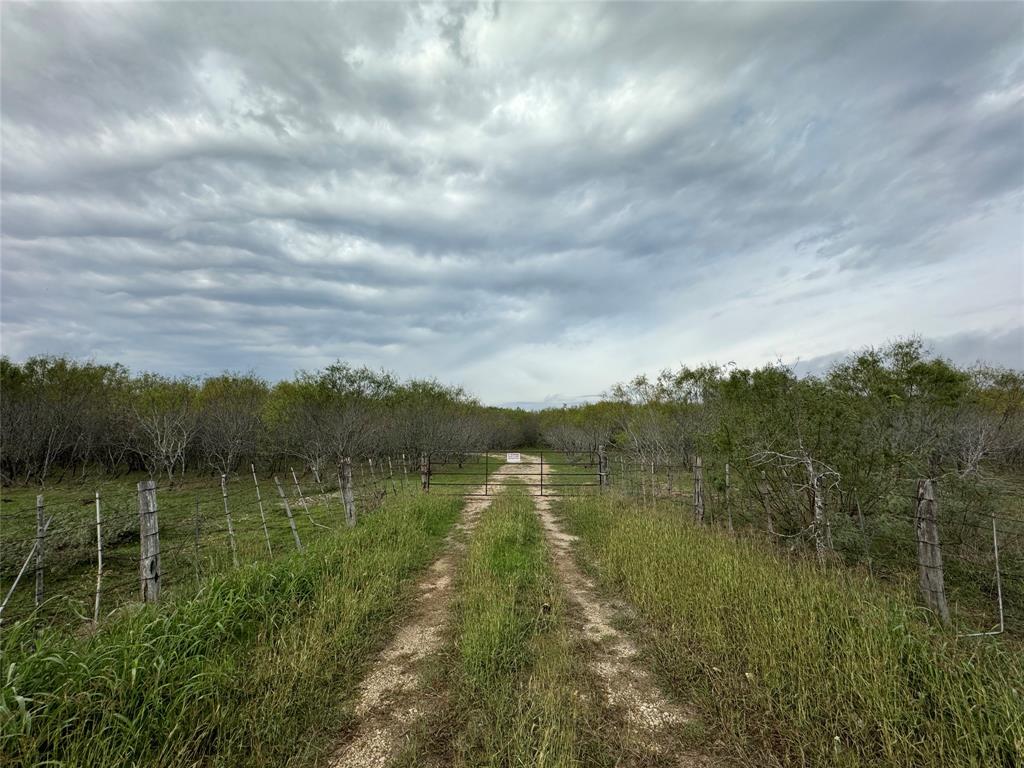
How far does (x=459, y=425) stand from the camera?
34.0 meters

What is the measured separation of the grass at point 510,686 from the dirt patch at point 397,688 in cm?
19

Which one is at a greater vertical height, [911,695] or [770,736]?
[911,695]

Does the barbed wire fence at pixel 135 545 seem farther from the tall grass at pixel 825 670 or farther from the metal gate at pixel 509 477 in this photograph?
the tall grass at pixel 825 670

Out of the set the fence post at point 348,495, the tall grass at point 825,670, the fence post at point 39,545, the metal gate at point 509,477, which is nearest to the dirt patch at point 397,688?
the tall grass at point 825,670

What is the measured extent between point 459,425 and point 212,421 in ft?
55.7

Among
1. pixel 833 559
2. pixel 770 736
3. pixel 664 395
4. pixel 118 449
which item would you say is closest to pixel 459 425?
pixel 664 395

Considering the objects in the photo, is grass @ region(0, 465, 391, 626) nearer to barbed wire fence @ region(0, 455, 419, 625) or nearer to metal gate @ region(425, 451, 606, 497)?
barbed wire fence @ region(0, 455, 419, 625)

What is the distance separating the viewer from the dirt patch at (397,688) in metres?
3.15

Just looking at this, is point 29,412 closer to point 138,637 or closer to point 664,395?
point 138,637

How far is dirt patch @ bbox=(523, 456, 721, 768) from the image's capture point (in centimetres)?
311

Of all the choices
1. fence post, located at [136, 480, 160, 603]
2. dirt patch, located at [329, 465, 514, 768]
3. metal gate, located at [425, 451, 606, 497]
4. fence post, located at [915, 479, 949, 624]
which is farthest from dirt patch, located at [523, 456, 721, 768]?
metal gate, located at [425, 451, 606, 497]

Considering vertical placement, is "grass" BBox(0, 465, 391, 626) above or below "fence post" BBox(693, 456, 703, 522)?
below

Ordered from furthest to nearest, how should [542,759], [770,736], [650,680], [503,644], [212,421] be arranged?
1. [212,421]
2. [503,644]
3. [650,680]
4. [770,736]
5. [542,759]

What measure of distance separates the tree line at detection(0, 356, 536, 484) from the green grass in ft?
62.9
